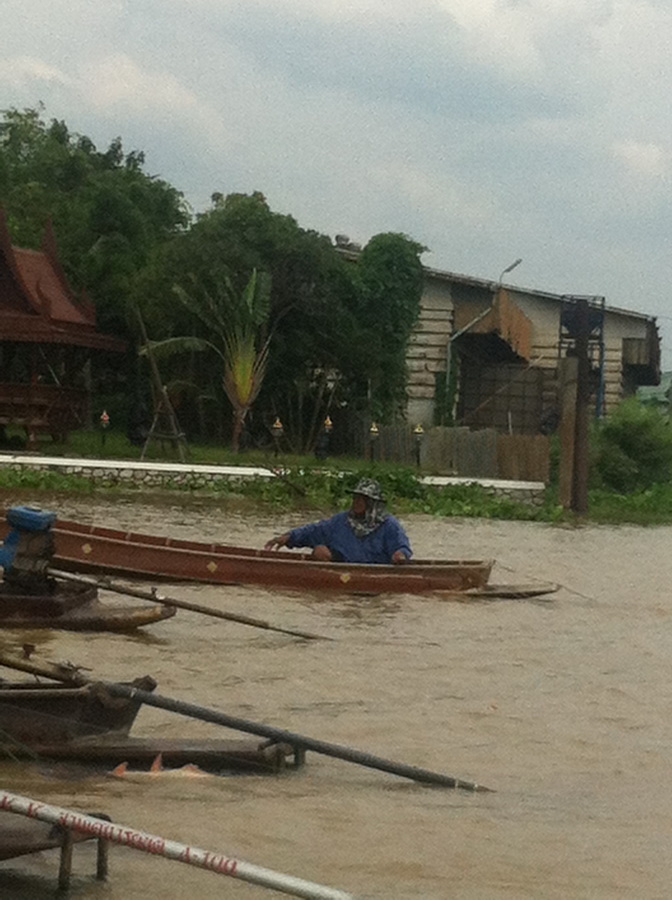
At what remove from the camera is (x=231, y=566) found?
562 inches

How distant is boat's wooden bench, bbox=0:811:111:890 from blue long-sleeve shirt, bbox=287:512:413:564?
27.5ft

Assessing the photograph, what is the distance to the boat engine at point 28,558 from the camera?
1090 cm

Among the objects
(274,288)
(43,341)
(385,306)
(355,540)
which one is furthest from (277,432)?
(355,540)

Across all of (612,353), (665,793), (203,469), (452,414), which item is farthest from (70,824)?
(612,353)

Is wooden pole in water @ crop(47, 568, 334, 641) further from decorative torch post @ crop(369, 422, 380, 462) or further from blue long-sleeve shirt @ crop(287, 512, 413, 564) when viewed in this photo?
decorative torch post @ crop(369, 422, 380, 462)

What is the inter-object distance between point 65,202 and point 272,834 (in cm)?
3096

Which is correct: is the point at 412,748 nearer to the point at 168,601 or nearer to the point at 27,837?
the point at 168,601

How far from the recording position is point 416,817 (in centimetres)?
728

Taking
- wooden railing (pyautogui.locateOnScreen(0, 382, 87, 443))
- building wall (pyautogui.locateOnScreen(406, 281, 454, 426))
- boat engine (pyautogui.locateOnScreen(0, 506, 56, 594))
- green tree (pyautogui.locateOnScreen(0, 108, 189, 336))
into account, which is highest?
green tree (pyautogui.locateOnScreen(0, 108, 189, 336))

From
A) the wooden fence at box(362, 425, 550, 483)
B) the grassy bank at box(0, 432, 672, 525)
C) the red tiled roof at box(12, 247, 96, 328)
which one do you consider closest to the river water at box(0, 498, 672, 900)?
the grassy bank at box(0, 432, 672, 525)

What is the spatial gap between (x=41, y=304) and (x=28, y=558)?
685 inches

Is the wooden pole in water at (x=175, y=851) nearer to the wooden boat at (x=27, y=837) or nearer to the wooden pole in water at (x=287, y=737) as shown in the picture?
the wooden boat at (x=27, y=837)

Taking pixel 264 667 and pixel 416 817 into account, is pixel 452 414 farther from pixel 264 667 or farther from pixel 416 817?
pixel 416 817

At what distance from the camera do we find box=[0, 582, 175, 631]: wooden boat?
10914mm
